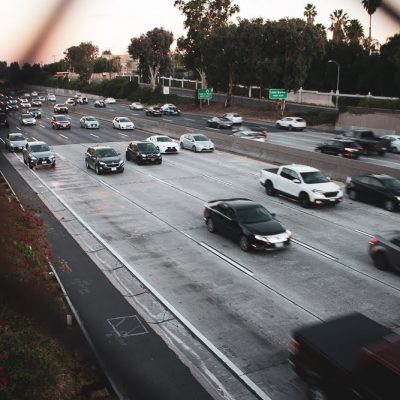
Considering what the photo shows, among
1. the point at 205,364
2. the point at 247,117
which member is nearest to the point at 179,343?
the point at 205,364

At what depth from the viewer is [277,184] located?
24906mm

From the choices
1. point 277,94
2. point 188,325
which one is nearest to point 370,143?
point 277,94

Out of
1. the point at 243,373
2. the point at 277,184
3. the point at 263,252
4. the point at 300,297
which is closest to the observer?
the point at 243,373

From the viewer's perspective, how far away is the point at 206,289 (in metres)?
13.6

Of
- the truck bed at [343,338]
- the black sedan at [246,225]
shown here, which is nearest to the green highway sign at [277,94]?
the black sedan at [246,225]

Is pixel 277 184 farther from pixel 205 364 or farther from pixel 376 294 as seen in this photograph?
pixel 205 364

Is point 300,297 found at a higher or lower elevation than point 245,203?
lower

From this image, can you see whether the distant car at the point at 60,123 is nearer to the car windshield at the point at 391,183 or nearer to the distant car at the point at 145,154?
the distant car at the point at 145,154

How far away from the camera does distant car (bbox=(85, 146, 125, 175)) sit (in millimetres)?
30391

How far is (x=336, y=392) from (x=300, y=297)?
5.48 meters

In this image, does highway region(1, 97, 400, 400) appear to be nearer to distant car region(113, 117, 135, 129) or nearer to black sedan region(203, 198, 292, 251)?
black sedan region(203, 198, 292, 251)

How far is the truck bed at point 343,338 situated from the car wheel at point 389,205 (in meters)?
14.0

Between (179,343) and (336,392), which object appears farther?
(179,343)

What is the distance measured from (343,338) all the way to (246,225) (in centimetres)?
857
